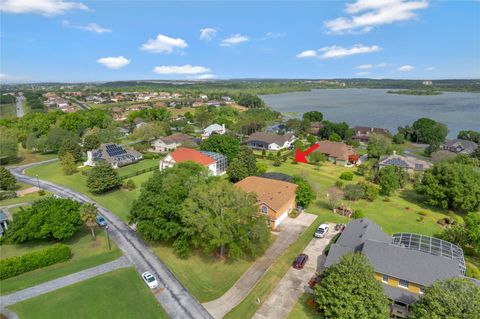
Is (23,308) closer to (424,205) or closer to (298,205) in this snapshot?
(298,205)

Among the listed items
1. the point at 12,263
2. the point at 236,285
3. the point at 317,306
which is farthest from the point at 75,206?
the point at 317,306

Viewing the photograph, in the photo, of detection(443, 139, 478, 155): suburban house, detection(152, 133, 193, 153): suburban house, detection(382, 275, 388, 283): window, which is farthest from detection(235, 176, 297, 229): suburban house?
detection(443, 139, 478, 155): suburban house

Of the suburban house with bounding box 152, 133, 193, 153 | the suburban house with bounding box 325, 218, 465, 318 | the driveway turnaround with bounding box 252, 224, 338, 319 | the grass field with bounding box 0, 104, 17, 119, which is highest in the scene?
the grass field with bounding box 0, 104, 17, 119

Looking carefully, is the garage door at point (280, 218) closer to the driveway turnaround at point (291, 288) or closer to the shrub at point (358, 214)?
the driveway turnaround at point (291, 288)

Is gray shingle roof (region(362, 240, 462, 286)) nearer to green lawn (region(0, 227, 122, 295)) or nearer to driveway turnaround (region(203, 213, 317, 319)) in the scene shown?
driveway turnaround (region(203, 213, 317, 319))

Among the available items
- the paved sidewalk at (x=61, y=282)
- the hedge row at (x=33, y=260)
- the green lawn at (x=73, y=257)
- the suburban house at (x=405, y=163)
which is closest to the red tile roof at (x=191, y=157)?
the green lawn at (x=73, y=257)
